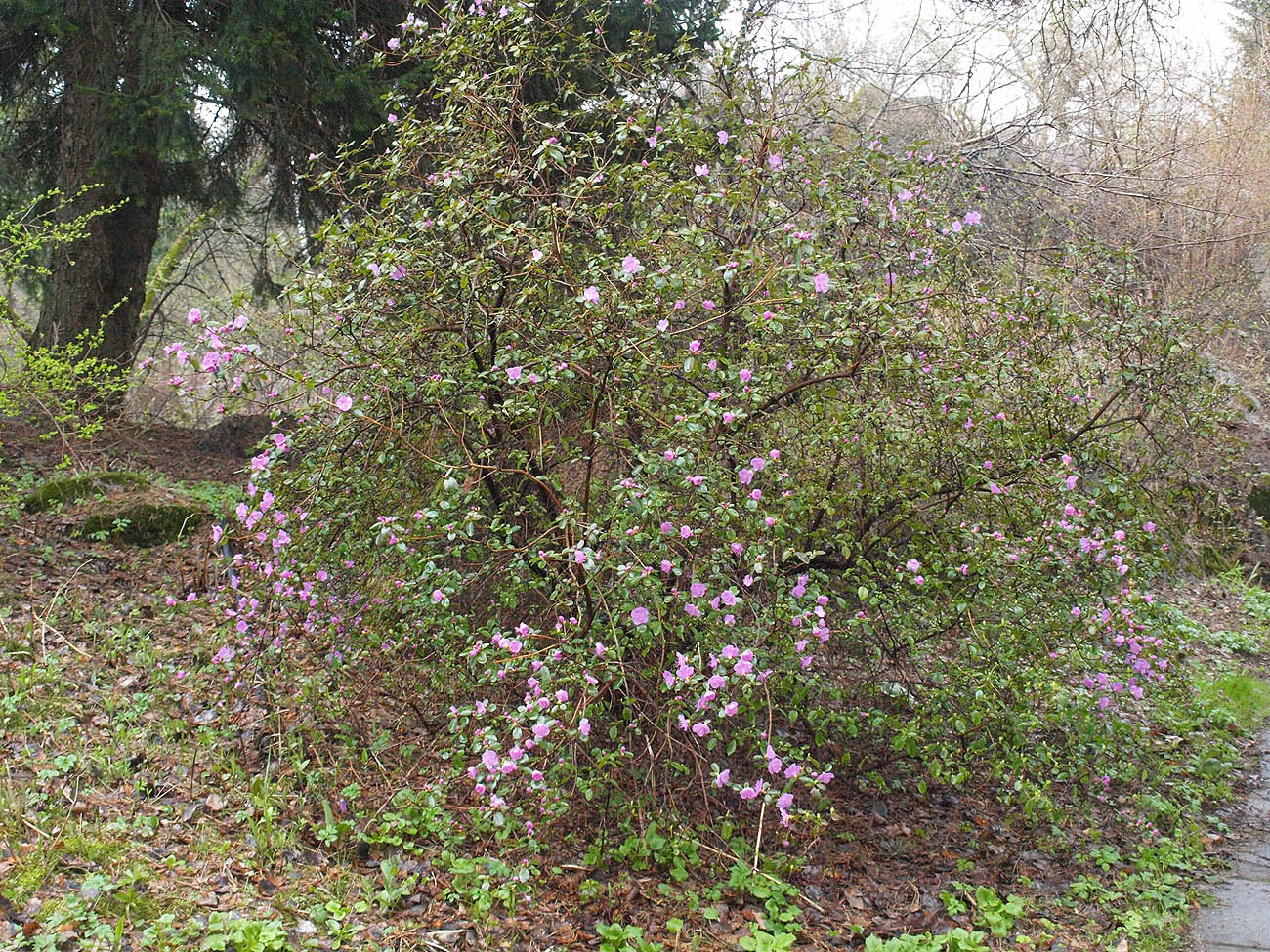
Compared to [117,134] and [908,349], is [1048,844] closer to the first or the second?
[908,349]

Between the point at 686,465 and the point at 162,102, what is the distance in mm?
4791

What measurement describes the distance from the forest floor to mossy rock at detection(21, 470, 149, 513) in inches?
37.8

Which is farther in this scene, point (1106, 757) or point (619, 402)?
point (1106, 757)

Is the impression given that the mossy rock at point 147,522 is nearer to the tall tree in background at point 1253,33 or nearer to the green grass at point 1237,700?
the green grass at point 1237,700

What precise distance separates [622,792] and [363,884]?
0.88 metres

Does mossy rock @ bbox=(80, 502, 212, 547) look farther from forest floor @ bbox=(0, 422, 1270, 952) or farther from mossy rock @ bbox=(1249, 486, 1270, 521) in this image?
mossy rock @ bbox=(1249, 486, 1270, 521)

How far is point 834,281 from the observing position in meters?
3.34

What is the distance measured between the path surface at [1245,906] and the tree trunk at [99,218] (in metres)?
6.68

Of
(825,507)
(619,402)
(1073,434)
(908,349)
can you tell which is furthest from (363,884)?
(1073,434)

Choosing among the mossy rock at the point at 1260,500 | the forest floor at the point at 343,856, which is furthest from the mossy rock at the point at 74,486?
the mossy rock at the point at 1260,500

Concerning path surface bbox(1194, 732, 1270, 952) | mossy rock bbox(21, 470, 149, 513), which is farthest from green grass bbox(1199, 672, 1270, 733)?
mossy rock bbox(21, 470, 149, 513)

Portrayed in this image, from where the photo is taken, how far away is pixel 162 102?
5832 mm

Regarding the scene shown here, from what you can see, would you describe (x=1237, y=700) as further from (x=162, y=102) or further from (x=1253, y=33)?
(x=1253, y=33)

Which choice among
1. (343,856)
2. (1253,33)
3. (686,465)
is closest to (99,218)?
(343,856)
